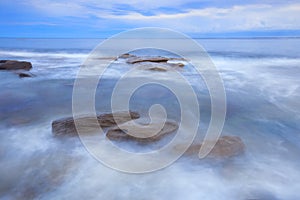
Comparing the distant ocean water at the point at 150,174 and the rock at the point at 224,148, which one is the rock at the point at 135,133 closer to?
the rock at the point at 224,148

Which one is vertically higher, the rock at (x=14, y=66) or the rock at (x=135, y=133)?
the rock at (x=135, y=133)

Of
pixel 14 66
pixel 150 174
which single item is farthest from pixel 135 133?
pixel 14 66

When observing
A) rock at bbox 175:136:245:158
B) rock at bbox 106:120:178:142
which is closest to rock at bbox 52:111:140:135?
rock at bbox 106:120:178:142

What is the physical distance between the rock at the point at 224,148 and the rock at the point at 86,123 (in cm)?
140

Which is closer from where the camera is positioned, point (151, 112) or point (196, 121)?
point (196, 121)

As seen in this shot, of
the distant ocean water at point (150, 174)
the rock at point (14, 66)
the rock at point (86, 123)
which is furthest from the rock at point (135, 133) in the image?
the rock at point (14, 66)

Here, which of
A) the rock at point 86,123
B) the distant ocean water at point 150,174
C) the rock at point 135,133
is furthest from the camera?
the rock at point 86,123

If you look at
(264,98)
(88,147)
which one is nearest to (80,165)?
(88,147)

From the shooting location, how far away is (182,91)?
8.28 metres

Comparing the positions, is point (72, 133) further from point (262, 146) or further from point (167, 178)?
point (262, 146)

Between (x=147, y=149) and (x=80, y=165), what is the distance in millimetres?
1066

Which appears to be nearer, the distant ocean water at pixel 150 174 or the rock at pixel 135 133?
the distant ocean water at pixel 150 174

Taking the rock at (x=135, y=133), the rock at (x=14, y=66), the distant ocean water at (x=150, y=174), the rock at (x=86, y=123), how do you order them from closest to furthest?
1. the distant ocean water at (x=150, y=174)
2. the rock at (x=135, y=133)
3. the rock at (x=86, y=123)
4. the rock at (x=14, y=66)

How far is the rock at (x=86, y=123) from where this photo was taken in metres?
4.76
